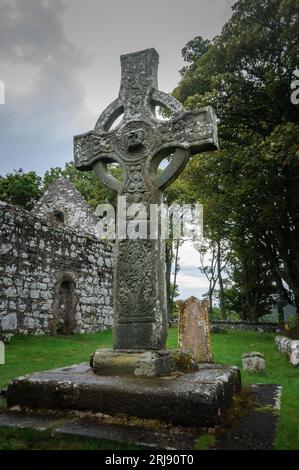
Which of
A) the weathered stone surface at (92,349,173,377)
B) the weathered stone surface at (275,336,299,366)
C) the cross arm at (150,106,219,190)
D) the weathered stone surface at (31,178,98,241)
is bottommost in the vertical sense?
the weathered stone surface at (275,336,299,366)

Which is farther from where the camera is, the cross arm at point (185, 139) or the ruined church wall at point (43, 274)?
the ruined church wall at point (43, 274)

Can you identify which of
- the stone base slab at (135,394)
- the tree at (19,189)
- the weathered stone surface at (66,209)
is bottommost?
the stone base slab at (135,394)

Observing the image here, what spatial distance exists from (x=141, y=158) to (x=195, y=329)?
4.27 metres

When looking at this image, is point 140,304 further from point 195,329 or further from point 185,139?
point 195,329

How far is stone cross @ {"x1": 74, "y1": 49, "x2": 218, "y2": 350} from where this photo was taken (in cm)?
439

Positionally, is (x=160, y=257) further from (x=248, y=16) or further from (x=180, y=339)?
(x=248, y=16)

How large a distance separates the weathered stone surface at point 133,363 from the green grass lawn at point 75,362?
1.10 metres

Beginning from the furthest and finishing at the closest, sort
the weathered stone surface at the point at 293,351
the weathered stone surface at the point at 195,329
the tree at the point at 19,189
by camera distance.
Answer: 1. the tree at the point at 19,189
2. the weathered stone surface at the point at 293,351
3. the weathered stone surface at the point at 195,329

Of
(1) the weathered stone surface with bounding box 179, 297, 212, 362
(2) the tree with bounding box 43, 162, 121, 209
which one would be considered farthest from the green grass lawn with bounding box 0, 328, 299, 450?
(2) the tree with bounding box 43, 162, 121, 209

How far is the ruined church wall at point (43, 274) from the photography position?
9.85 m

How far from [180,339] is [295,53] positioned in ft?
31.3

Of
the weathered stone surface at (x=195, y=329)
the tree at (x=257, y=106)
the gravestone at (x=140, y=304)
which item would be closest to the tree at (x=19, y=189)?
the tree at (x=257, y=106)

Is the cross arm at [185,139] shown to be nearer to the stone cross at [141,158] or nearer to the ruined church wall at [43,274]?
the stone cross at [141,158]

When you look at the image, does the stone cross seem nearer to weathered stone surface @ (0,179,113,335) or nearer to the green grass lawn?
the green grass lawn
